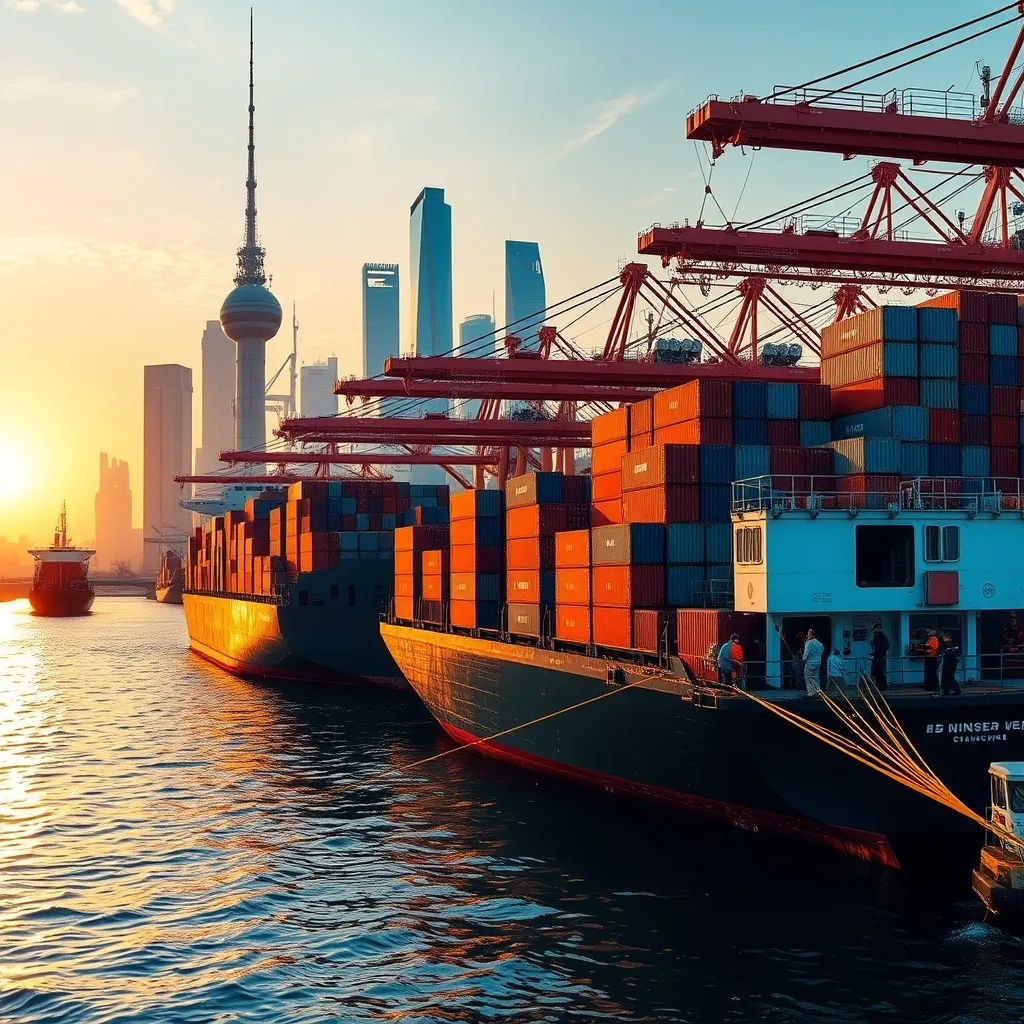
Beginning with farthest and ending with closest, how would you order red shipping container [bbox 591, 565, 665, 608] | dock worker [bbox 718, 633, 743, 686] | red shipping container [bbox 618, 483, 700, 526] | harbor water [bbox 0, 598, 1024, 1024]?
red shipping container [bbox 618, 483, 700, 526] → red shipping container [bbox 591, 565, 665, 608] → dock worker [bbox 718, 633, 743, 686] → harbor water [bbox 0, 598, 1024, 1024]

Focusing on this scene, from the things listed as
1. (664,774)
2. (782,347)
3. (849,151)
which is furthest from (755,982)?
(782,347)

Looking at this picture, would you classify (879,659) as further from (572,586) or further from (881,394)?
(572,586)

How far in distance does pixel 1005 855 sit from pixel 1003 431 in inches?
544

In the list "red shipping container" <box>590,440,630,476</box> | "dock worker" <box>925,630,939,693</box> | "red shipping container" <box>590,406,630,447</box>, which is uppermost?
Result: "red shipping container" <box>590,406,630,447</box>

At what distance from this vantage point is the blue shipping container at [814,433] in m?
29.5

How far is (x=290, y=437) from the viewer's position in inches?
3137

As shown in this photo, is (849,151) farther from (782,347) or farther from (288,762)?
(288,762)

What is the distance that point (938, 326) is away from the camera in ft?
93.6

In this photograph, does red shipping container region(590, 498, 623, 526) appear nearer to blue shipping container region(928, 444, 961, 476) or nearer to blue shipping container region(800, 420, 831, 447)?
blue shipping container region(800, 420, 831, 447)

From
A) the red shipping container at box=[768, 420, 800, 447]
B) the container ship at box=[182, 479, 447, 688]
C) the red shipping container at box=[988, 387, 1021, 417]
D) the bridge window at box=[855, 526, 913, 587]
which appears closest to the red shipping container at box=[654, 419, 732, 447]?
the red shipping container at box=[768, 420, 800, 447]

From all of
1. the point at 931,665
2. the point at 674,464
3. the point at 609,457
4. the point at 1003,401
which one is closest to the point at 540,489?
the point at 609,457

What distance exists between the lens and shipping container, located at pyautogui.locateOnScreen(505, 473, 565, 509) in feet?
115

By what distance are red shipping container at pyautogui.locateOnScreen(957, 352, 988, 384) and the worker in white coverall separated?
34.6ft

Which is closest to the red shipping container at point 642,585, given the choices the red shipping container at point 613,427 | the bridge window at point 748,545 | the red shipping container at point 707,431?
the bridge window at point 748,545
